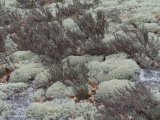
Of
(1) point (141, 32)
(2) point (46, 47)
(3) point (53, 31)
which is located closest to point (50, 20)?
(3) point (53, 31)

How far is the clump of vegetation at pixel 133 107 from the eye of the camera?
335 centimetres

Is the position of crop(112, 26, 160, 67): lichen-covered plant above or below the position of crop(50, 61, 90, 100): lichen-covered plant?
above

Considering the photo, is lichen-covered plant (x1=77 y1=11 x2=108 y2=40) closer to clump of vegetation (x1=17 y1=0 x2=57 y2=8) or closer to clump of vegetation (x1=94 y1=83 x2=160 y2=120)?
clump of vegetation (x1=94 y1=83 x2=160 y2=120)

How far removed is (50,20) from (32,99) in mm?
3516

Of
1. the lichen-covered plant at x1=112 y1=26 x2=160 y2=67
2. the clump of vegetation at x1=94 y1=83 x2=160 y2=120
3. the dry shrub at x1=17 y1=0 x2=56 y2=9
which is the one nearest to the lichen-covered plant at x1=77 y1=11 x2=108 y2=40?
the lichen-covered plant at x1=112 y1=26 x2=160 y2=67

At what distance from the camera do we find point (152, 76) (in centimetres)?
482

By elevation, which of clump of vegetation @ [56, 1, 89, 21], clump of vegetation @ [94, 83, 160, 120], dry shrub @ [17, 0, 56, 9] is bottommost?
dry shrub @ [17, 0, 56, 9]

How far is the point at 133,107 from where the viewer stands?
3.52 m

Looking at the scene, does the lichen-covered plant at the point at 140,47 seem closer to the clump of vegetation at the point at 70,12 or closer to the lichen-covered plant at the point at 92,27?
the lichen-covered plant at the point at 92,27

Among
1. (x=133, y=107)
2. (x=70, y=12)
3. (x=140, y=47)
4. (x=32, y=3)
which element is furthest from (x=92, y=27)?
(x=32, y=3)

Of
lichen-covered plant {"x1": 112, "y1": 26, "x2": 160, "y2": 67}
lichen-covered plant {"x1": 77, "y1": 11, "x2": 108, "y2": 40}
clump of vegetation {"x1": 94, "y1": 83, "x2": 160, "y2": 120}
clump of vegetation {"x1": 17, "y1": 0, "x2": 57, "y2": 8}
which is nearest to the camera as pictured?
clump of vegetation {"x1": 94, "y1": 83, "x2": 160, "y2": 120}

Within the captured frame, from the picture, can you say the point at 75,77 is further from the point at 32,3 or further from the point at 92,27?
the point at 32,3

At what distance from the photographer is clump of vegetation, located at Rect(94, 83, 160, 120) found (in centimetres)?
335

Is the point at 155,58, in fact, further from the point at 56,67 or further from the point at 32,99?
the point at 32,99
